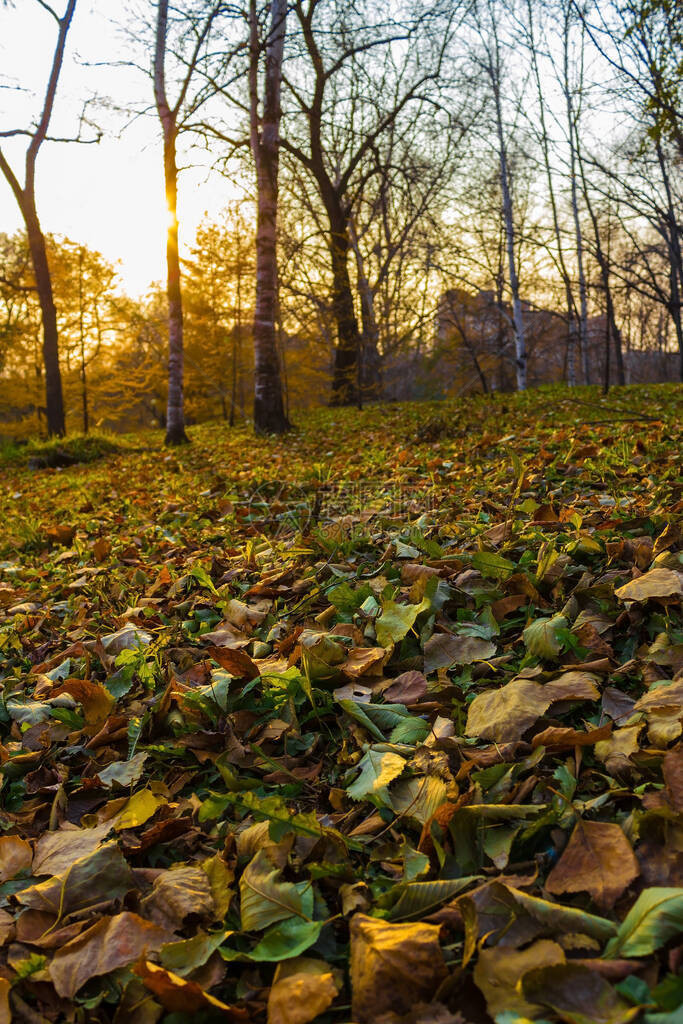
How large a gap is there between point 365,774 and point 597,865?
0.49 meters

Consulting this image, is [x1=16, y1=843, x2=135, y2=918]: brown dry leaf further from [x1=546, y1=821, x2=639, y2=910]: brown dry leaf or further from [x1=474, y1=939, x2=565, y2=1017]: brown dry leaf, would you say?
[x1=546, y1=821, x2=639, y2=910]: brown dry leaf

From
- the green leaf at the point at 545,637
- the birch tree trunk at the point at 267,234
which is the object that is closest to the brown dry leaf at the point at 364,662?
the green leaf at the point at 545,637

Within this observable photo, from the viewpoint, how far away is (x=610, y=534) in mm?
2059

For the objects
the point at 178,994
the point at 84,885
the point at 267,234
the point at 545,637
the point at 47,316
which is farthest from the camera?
the point at 47,316

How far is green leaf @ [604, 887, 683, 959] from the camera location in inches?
30.6

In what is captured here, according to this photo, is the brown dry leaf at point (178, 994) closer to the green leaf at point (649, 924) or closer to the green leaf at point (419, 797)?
the green leaf at point (419, 797)

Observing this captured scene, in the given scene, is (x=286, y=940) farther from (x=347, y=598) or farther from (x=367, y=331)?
(x=367, y=331)

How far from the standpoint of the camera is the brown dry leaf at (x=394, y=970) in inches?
31.9

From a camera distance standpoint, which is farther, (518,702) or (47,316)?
(47,316)

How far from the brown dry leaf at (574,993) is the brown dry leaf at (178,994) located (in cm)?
41

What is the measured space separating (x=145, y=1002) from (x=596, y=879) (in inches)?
27.8

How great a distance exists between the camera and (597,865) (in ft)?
3.03

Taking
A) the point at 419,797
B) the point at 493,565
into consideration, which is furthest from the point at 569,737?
the point at 493,565

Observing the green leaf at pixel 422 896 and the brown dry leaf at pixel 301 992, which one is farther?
the green leaf at pixel 422 896
